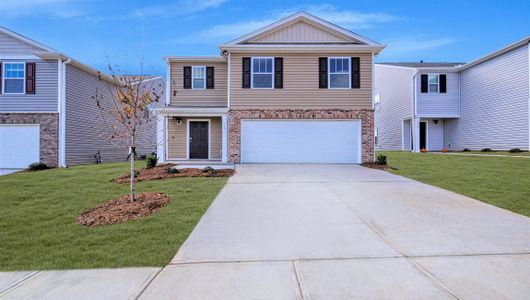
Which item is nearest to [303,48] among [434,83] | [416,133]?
[416,133]

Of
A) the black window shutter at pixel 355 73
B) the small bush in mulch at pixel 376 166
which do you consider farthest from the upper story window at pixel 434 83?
the small bush in mulch at pixel 376 166

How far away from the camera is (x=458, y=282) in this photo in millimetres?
3441

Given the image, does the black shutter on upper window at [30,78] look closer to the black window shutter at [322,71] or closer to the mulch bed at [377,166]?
the black window shutter at [322,71]

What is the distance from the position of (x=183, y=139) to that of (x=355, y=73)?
9321mm

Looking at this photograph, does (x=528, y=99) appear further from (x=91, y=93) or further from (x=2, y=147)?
(x=2, y=147)

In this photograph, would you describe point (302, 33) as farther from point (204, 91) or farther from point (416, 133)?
point (416, 133)

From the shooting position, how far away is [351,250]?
14.5 ft

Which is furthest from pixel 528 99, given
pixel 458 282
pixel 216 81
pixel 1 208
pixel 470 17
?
pixel 1 208

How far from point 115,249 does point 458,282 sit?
426cm

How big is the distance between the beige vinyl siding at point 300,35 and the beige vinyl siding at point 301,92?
0.90 m

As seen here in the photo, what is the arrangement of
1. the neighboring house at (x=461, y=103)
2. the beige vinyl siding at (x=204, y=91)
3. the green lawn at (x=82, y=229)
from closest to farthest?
the green lawn at (x=82, y=229)
the beige vinyl siding at (x=204, y=91)
the neighboring house at (x=461, y=103)

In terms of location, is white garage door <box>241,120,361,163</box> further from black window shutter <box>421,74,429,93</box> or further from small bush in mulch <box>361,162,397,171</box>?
black window shutter <box>421,74,429,93</box>

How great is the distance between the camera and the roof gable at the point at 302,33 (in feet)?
51.8

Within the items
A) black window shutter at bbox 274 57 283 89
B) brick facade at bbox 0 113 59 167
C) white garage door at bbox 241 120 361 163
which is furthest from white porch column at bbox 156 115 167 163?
black window shutter at bbox 274 57 283 89
